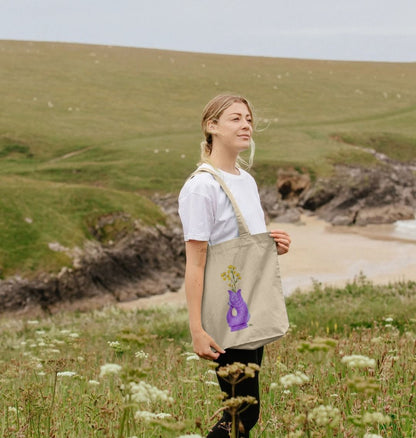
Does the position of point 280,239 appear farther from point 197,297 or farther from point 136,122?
point 136,122

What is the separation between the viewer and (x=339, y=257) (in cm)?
3016

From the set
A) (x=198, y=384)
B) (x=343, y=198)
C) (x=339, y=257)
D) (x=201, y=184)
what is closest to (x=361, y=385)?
(x=201, y=184)

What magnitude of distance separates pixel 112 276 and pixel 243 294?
2055cm

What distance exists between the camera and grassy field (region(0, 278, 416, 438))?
290 centimetres

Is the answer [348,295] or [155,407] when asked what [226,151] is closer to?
[155,407]

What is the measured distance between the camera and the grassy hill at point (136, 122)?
2675 centimetres

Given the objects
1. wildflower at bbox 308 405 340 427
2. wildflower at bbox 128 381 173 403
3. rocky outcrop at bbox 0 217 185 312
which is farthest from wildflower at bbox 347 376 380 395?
rocky outcrop at bbox 0 217 185 312

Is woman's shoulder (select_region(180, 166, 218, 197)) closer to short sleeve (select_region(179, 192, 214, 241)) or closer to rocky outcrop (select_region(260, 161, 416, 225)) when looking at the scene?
short sleeve (select_region(179, 192, 214, 241))

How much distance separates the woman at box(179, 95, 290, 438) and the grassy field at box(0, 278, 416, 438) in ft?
0.81

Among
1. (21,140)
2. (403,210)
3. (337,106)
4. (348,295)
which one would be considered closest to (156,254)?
(348,295)

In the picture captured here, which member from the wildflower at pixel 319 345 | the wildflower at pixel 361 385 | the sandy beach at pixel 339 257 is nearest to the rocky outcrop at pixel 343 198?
the sandy beach at pixel 339 257

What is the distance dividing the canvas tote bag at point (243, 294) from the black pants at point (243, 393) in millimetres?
141

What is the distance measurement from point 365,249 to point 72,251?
1515 cm

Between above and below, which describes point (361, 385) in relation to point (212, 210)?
below
